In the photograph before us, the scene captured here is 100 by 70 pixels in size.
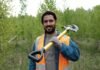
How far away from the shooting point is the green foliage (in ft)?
38.9

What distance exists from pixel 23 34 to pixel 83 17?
1154cm

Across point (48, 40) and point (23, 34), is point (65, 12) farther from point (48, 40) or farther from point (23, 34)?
point (48, 40)

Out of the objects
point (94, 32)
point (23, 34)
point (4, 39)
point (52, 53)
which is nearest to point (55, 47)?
point (52, 53)

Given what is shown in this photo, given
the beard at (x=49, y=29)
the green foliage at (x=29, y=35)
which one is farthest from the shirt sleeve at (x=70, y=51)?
the green foliage at (x=29, y=35)

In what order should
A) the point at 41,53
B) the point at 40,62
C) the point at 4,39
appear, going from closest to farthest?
the point at 41,53 → the point at 40,62 → the point at 4,39

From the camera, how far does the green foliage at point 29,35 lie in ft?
38.9

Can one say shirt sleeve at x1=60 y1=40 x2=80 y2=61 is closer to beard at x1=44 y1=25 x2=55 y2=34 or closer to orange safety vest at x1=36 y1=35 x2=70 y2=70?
orange safety vest at x1=36 y1=35 x2=70 y2=70

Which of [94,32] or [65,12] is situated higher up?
[65,12]

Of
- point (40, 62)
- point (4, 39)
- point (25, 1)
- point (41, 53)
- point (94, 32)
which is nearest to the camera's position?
point (41, 53)

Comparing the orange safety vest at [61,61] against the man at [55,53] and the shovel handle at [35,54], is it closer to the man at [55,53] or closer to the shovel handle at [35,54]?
the man at [55,53]

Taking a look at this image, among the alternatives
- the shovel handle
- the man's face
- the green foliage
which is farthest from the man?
the green foliage

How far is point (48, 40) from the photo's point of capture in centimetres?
385

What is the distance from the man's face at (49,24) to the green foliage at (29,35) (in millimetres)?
3989

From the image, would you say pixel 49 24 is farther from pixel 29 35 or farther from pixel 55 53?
pixel 29 35
